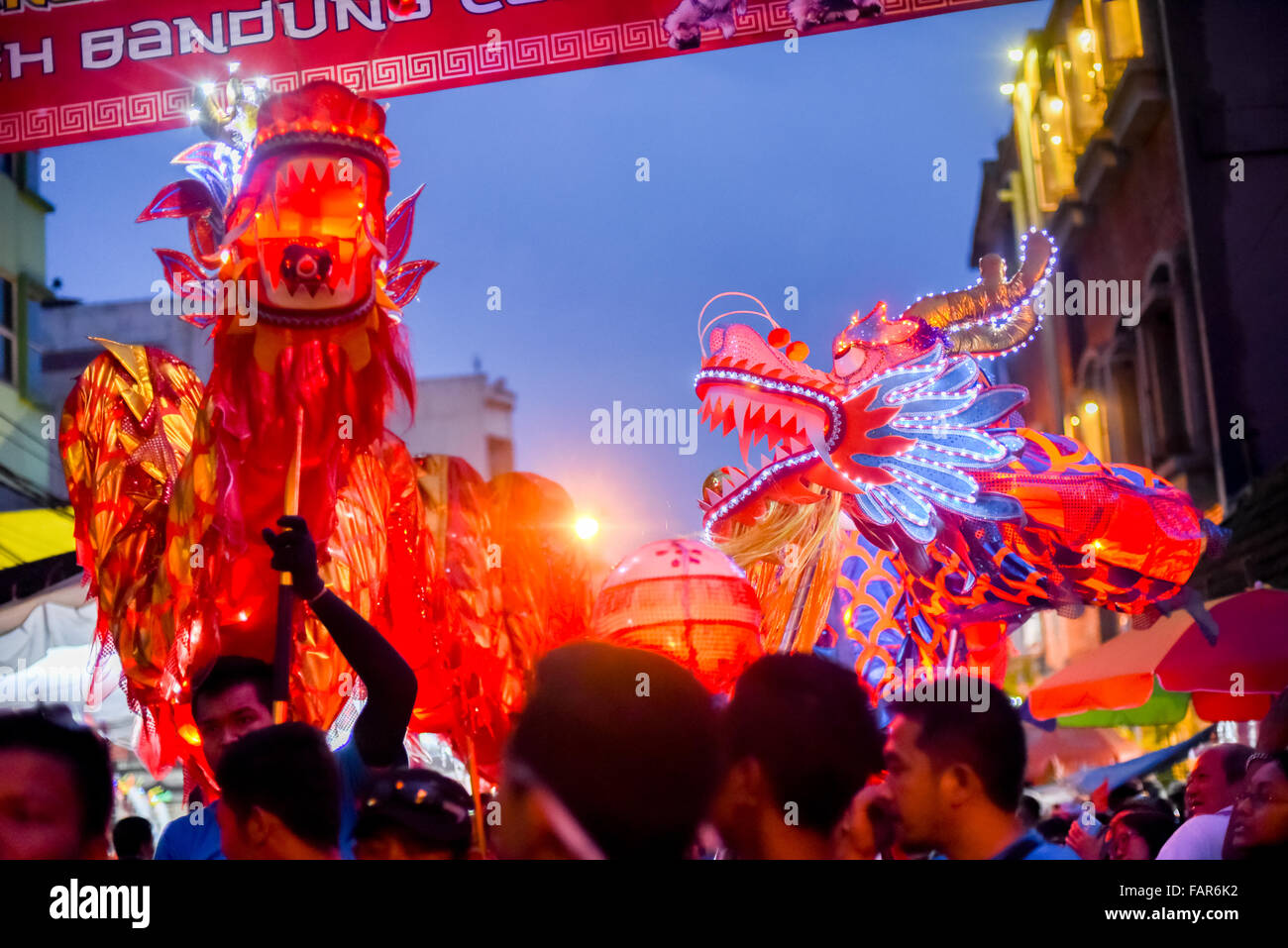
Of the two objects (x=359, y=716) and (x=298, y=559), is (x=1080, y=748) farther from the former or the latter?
(x=298, y=559)

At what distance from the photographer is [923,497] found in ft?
13.1

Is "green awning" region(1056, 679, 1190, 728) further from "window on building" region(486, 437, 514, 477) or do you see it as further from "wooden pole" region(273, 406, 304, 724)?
"wooden pole" region(273, 406, 304, 724)

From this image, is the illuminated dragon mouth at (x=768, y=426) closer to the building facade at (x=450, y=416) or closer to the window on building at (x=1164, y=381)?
the window on building at (x=1164, y=381)

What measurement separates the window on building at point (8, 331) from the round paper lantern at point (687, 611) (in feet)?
24.0

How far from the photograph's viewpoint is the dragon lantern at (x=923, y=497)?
400cm

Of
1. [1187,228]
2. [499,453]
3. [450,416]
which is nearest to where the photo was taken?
[1187,228]

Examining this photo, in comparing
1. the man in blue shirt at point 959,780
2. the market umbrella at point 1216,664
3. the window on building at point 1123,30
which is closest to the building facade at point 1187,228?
the window on building at point 1123,30

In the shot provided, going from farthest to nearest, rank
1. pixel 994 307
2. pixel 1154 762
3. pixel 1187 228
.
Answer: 1. pixel 1187 228
2. pixel 1154 762
3. pixel 994 307

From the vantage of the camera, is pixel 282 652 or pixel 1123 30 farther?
pixel 1123 30

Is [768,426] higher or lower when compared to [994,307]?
lower

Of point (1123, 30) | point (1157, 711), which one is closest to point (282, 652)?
point (1157, 711)

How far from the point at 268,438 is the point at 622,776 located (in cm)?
187
